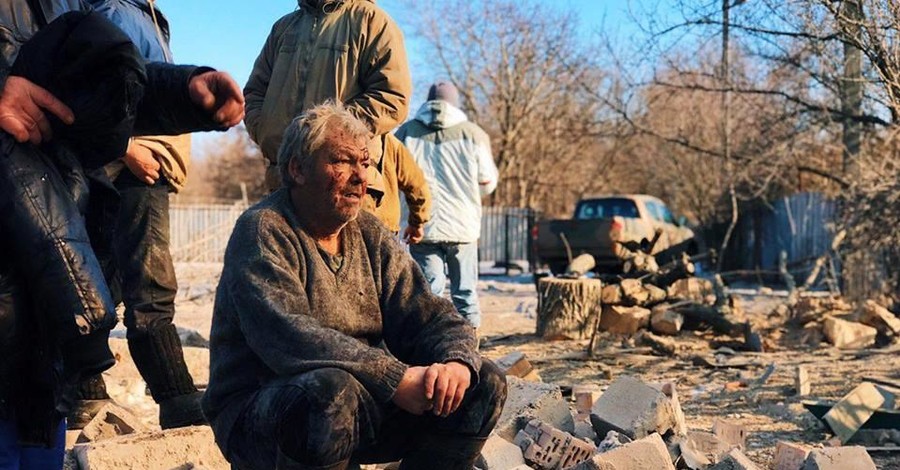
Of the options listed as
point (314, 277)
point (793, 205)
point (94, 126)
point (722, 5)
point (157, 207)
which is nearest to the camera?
point (94, 126)

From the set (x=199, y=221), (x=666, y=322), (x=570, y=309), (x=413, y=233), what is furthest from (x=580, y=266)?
(x=199, y=221)

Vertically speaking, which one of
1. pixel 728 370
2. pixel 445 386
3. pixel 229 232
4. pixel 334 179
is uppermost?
pixel 334 179

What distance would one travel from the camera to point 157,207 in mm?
3773

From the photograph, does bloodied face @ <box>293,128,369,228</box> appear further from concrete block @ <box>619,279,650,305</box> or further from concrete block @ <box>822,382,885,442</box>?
concrete block @ <box>619,279,650,305</box>

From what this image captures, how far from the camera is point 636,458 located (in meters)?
3.21

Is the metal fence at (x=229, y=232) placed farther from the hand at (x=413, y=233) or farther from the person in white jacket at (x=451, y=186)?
the hand at (x=413, y=233)

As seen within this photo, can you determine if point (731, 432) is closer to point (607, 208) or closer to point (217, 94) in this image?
point (217, 94)

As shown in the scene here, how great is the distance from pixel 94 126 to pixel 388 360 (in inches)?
38.5

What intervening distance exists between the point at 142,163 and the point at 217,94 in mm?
1374

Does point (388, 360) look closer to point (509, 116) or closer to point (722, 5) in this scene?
point (722, 5)

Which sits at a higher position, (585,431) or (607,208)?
(607,208)

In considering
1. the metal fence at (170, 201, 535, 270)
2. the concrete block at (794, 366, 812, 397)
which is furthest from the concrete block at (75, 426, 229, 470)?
the metal fence at (170, 201, 535, 270)

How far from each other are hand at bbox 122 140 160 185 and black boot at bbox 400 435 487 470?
1719 mm

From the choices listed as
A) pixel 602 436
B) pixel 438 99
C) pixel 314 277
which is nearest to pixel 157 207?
pixel 314 277
